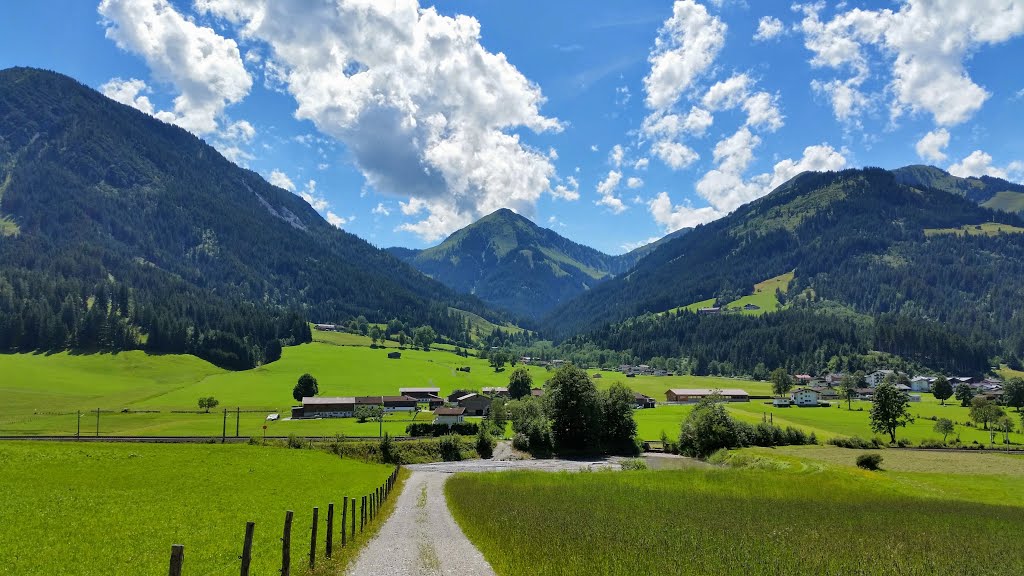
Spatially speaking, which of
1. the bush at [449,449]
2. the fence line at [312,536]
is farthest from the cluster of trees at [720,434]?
the fence line at [312,536]

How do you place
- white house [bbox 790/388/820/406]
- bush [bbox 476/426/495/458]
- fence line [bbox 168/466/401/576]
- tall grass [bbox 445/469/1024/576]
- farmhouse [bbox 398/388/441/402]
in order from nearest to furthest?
fence line [bbox 168/466/401/576] → tall grass [bbox 445/469/1024/576] → bush [bbox 476/426/495/458] → farmhouse [bbox 398/388/441/402] → white house [bbox 790/388/820/406]

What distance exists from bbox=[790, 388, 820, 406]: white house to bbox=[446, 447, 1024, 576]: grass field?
112 m

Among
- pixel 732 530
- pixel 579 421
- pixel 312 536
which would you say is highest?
pixel 312 536

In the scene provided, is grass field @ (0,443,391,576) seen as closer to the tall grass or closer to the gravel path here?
the gravel path

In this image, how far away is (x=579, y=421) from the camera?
92.2m

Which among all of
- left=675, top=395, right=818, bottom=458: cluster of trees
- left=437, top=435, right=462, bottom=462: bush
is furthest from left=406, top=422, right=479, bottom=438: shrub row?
left=675, top=395, right=818, bottom=458: cluster of trees

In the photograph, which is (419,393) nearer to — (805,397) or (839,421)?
(839,421)

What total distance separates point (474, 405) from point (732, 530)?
387 ft

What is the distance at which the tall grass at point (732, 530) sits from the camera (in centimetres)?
2081

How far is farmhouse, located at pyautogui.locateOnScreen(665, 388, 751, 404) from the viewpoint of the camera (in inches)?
6614

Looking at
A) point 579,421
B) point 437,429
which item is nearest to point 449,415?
point 437,429

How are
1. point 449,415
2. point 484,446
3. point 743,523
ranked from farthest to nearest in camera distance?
1. point 449,415
2. point 484,446
3. point 743,523

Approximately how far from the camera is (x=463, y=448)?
89062 millimetres

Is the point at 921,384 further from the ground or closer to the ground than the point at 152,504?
closer to the ground
